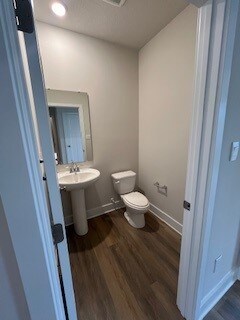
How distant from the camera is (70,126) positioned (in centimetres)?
200

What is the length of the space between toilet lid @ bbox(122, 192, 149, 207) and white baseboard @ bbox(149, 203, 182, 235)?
407 mm

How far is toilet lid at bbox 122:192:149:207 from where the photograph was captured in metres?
1.94

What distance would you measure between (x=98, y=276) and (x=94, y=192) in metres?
1.09

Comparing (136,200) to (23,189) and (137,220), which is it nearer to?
(137,220)

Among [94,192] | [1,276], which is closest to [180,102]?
[94,192]

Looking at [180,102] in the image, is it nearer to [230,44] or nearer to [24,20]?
[230,44]

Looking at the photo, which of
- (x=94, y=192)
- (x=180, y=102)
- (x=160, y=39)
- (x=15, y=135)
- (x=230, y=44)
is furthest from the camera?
(x=94, y=192)

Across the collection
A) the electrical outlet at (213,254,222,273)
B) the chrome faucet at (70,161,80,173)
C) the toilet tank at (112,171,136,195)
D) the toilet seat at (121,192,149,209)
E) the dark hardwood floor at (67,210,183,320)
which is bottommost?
the dark hardwood floor at (67,210,183,320)

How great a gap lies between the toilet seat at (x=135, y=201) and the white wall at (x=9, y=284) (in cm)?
151

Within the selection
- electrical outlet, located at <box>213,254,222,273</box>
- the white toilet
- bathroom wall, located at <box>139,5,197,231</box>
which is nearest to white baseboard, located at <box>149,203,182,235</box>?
bathroom wall, located at <box>139,5,197,231</box>

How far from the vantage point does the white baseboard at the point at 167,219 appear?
1.96 metres

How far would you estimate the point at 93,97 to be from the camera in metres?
2.03

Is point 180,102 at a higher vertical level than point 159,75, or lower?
lower

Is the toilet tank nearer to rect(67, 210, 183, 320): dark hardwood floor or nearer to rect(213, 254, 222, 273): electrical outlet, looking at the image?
rect(67, 210, 183, 320): dark hardwood floor
